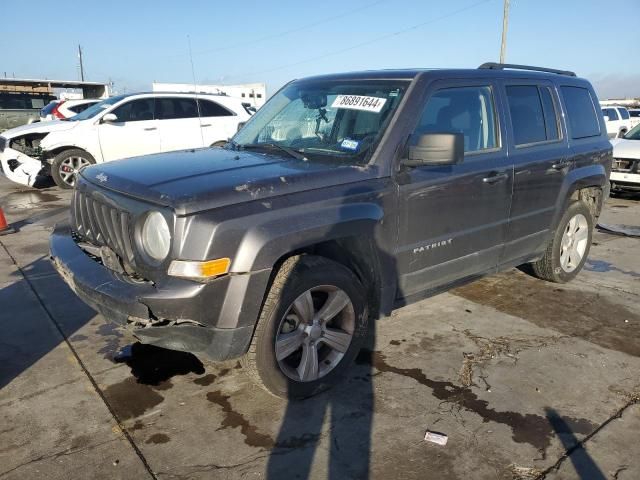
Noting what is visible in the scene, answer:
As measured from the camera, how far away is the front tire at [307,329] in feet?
9.58

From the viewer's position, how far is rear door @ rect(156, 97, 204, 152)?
424 inches

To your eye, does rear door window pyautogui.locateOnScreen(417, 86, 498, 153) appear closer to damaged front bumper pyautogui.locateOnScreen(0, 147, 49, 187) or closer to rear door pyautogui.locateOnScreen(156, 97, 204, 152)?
rear door pyautogui.locateOnScreen(156, 97, 204, 152)

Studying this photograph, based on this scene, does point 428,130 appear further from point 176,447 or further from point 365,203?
point 176,447

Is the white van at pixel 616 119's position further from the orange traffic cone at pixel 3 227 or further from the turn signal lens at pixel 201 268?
the turn signal lens at pixel 201 268

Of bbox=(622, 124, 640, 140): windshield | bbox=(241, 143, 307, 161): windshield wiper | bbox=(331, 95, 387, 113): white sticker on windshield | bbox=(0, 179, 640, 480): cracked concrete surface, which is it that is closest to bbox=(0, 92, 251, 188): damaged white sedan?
bbox=(0, 179, 640, 480): cracked concrete surface

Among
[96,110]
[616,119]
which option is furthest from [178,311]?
[616,119]

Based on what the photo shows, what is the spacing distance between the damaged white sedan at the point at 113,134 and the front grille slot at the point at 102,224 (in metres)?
6.79

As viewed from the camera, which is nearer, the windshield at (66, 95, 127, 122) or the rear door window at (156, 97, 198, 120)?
the windshield at (66, 95, 127, 122)

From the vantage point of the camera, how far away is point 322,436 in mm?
2867

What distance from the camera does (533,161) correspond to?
170 inches

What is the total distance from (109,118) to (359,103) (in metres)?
7.96

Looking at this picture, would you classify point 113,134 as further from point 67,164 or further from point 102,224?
point 102,224

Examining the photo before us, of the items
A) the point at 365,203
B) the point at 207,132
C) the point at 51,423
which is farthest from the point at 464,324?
the point at 207,132

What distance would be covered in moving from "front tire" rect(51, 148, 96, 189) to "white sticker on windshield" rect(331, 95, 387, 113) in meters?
7.83
